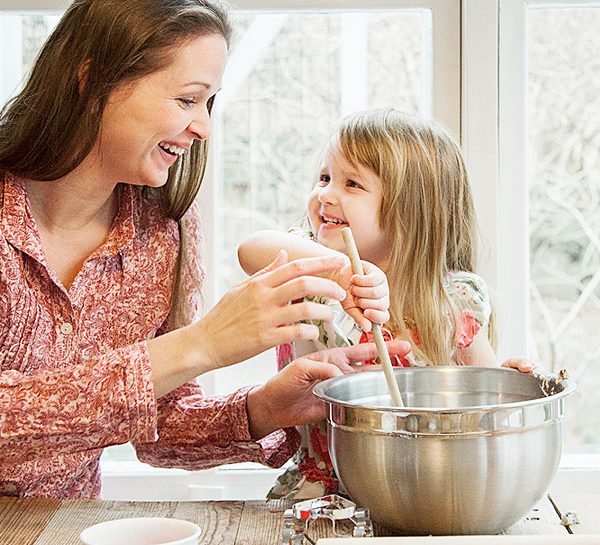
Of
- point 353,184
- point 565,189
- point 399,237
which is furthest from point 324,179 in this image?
point 565,189

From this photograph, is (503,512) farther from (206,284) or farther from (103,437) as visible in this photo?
(206,284)

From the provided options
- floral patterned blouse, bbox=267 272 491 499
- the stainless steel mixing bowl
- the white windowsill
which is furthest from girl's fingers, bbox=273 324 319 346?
the white windowsill

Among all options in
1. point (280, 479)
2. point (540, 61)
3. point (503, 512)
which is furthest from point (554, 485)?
point (503, 512)

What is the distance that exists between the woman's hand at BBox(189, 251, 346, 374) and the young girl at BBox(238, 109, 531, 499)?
12.6 inches

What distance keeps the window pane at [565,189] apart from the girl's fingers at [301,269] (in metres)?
0.98

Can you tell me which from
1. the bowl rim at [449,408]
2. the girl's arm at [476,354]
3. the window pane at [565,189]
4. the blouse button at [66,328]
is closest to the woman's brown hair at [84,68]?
the blouse button at [66,328]

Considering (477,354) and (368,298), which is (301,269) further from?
(477,354)

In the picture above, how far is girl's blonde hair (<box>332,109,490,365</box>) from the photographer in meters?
1.77

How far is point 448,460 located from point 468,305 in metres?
0.67

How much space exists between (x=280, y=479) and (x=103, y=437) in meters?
0.46

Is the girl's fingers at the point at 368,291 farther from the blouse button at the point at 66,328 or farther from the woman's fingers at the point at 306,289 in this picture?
the blouse button at the point at 66,328

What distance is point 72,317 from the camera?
1625mm

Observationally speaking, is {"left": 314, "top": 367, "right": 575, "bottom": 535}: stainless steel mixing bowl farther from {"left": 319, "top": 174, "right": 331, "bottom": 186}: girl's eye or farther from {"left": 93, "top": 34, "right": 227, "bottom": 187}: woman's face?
{"left": 319, "top": 174, "right": 331, "bottom": 186}: girl's eye

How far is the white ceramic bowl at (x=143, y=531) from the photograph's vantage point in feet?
3.71
